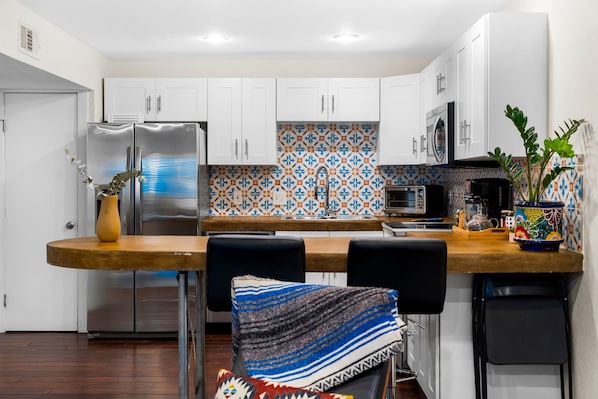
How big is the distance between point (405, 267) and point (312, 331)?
68 cm

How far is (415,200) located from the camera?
195 inches

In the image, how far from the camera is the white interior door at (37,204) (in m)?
4.87

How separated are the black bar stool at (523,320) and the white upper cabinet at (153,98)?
10.5 feet

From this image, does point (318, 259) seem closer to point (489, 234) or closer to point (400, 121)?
point (489, 234)

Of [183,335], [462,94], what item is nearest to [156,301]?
[183,335]

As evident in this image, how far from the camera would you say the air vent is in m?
3.66

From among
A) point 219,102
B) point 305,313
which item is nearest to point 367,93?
point 219,102

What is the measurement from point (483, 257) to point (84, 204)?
354 centimetres

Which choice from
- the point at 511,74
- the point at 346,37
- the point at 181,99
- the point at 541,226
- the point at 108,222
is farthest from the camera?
the point at 181,99

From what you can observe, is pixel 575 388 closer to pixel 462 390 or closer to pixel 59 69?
pixel 462 390

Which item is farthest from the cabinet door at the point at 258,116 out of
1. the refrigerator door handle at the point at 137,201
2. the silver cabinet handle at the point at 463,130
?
the silver cabinet handle at the point at 463,130

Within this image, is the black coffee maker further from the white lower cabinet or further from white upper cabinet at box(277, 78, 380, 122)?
white upper cabinet at box(277, 78, 380, 122)

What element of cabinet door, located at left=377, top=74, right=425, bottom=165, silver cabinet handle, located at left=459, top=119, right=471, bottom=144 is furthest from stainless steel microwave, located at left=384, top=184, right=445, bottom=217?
silver cabinet handle, located at left=459, top=119, right=471, bottom=144

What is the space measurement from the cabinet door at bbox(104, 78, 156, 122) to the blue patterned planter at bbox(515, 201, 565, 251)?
3.41m
